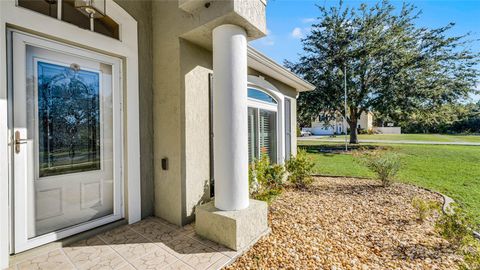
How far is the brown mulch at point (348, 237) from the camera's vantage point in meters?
2.86

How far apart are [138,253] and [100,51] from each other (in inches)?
125

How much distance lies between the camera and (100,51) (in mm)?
3486

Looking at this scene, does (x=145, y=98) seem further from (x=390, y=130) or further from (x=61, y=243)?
(x=390, y=130)

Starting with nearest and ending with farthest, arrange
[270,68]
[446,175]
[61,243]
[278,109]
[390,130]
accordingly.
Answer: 1. [61,243]
2. [270,68]
3. [278,109]
4. [446,175]
5. [390,130]

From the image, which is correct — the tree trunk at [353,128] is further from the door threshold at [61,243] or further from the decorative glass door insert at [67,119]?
the decorative glass door insert at [67,119]

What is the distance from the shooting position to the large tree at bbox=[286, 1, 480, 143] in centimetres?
1551

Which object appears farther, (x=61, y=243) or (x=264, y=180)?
(x=264, y=180)

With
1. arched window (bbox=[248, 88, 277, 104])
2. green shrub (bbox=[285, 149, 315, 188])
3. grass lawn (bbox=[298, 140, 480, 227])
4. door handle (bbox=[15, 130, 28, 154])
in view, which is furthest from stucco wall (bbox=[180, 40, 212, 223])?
grass lawn (bbox=[298, 140, 480, 227])

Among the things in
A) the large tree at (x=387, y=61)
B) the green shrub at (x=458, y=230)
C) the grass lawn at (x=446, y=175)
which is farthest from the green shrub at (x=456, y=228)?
the large tree at (x=387, y=61)

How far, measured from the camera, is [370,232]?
3734mm

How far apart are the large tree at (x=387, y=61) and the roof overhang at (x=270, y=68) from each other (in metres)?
10.8

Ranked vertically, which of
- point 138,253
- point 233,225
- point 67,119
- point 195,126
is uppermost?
point 67,119

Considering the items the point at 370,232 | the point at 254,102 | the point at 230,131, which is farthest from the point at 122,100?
the point at 370,232

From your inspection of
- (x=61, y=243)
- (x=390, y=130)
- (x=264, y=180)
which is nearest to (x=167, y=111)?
(x=61, y=243)
